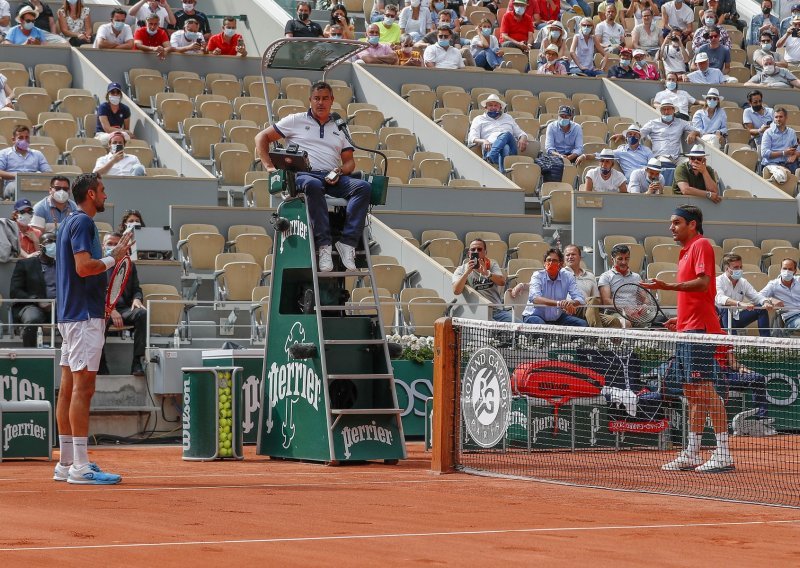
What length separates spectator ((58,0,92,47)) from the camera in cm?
2389

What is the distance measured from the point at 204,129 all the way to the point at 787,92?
12.2m

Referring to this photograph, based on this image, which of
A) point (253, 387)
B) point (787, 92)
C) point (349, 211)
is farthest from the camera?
point (787, 92)

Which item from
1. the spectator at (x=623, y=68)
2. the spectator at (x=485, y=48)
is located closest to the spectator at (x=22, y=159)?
the spectator at (x=485, y=48)

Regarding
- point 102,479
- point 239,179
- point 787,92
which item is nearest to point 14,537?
point 102,479

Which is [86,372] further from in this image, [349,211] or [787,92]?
[787,92]

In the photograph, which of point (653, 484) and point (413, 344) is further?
point (413, 344)

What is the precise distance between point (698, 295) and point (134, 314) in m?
6.47

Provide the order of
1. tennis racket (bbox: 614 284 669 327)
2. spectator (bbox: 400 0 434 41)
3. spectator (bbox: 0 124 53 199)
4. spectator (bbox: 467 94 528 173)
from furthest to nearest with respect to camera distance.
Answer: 1. spectator (bbox: 400 0 434 41)
2. spectator (bbox: 467 94 528 173)
3. spectator (bbox: 0 124 53 199)
4. tennis racket (bbox: 614 284 669 327)

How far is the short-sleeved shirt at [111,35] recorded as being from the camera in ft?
75.0

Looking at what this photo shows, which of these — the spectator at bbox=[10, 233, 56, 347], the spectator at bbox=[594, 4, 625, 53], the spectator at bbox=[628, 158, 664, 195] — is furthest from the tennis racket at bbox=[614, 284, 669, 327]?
the spectator at bbox=[594, 4, 625, 53]

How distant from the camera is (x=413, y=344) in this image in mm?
15594

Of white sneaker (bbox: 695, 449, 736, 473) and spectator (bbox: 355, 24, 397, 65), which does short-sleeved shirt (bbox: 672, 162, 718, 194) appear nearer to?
spectator (bbox: 355, 24, 397, 65)

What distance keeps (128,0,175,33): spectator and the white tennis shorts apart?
14.7 metres

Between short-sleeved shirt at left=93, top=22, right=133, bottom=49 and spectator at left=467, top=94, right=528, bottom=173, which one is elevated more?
short-sleeved shirt at left=93, top=22, right=133, bottom=49
